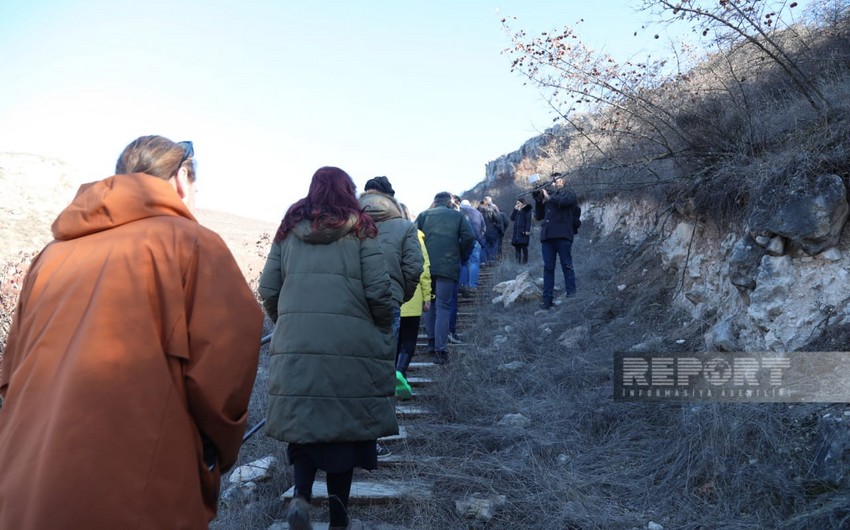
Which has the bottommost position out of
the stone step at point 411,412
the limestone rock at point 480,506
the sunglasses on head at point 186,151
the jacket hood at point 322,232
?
the limestone rock at point 480,506

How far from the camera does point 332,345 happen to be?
9.04 ft

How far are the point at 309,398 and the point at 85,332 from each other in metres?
1.32

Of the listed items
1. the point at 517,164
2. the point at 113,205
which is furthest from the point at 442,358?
the point at 517,164

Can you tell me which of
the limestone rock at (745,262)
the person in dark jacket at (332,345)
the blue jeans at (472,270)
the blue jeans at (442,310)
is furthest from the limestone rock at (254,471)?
the blue jeans at (472,270)

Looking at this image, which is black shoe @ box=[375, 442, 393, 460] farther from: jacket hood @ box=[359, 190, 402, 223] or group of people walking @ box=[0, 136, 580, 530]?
group of people walking @ box=[0, 136, 580, 530]

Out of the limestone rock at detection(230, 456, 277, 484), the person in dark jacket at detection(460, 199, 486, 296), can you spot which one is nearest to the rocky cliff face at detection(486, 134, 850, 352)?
the limestone rock at detection(230, 456, 277, 484)

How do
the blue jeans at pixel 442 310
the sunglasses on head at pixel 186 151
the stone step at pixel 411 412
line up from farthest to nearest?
1. the blue jeans at pixel 442 310
2. the stone step at pixel 411 412
3. the sunglasses on head at pixel 186 151

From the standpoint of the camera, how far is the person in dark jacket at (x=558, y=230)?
7.89m

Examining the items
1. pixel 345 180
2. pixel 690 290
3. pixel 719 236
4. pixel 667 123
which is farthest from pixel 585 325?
pixel 345 180

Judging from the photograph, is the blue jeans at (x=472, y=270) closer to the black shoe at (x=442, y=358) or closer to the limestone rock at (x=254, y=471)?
the black shoe at (x=442, y=358)

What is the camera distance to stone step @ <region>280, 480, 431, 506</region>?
11.4 feet

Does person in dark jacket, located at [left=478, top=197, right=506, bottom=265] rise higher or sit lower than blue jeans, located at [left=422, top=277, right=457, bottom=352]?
higher

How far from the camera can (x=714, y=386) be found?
391 centimetres

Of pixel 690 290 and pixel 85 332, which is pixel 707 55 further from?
pixel 85 332
